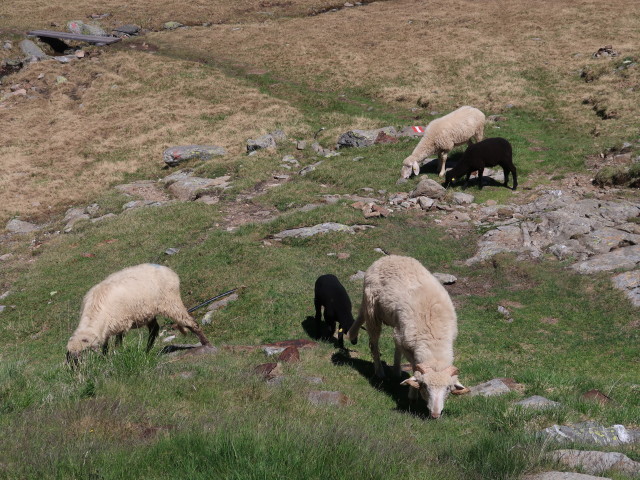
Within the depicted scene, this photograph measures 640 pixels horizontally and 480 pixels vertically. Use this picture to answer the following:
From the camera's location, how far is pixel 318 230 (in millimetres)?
19141

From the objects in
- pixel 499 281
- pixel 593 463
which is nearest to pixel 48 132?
pixel 499 281

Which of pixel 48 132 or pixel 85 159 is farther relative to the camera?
pixel 48 132

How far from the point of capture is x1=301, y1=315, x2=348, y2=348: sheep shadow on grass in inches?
494

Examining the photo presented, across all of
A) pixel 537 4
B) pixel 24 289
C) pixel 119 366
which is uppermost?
pixel 537 4

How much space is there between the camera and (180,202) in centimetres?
2450

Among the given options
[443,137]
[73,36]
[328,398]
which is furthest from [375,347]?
[73,36]

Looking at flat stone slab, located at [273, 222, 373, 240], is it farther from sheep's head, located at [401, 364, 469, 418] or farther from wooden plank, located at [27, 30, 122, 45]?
wooden plank, located at [27, 30, 122, 45]

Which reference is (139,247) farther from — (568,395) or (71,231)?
(568,395)

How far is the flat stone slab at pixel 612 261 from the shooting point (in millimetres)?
14792

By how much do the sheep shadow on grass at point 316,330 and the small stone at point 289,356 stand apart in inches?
63.5

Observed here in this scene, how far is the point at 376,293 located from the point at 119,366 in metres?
4.56

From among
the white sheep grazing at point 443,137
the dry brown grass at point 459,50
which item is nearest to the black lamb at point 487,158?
the white sheep grazing at point 443,137

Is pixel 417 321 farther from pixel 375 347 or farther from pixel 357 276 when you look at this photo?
pixel 357 276

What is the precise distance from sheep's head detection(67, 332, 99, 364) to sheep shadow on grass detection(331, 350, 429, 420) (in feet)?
14.9
